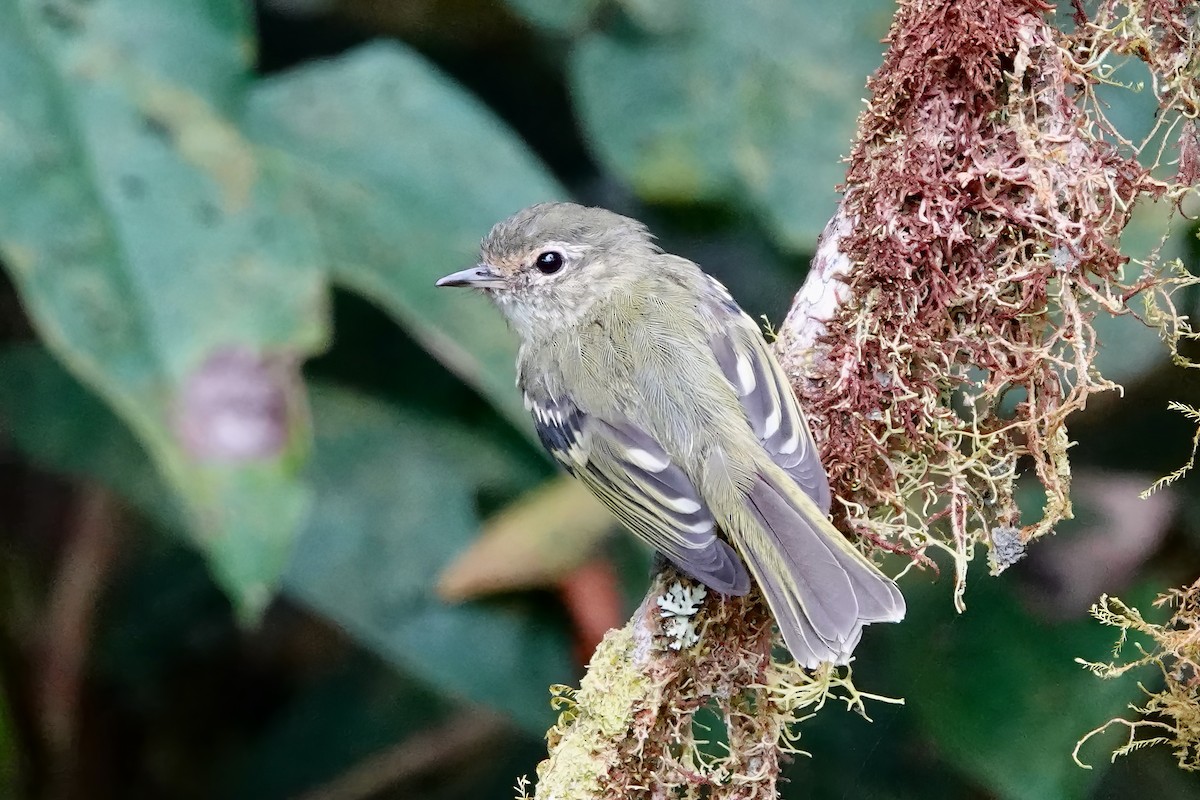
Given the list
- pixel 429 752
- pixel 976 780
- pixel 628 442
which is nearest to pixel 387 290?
pixel 628 442

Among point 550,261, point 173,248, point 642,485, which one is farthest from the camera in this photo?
point 550,261

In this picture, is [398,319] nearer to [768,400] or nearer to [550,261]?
[550,261]

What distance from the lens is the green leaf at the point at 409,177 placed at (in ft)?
8.04

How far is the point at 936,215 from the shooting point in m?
1.77

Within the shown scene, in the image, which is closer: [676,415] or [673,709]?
[673,709]

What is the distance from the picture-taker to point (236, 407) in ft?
6.88

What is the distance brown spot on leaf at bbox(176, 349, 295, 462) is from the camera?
82.0 inches

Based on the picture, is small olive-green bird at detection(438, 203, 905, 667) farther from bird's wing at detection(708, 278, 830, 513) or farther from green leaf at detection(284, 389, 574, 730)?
green leaf at detection(284, 389, 574, 730)

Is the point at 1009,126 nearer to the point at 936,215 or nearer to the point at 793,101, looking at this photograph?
the point at 936,215

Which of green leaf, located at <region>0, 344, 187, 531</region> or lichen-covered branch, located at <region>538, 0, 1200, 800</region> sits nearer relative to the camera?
lichen-covered branch, located at <region>538, 0, 1200, 800</region>

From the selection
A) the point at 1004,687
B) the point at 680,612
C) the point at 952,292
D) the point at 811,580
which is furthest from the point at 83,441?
the point at 1004,687

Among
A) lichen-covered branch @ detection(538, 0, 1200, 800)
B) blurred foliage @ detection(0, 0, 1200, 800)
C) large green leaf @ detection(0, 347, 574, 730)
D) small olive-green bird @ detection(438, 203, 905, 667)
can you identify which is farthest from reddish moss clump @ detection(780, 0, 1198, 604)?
large green leaf @ detection(0, 347, 574, 730)

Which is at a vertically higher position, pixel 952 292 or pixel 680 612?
pixel 952 292

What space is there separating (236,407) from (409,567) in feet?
2.05
